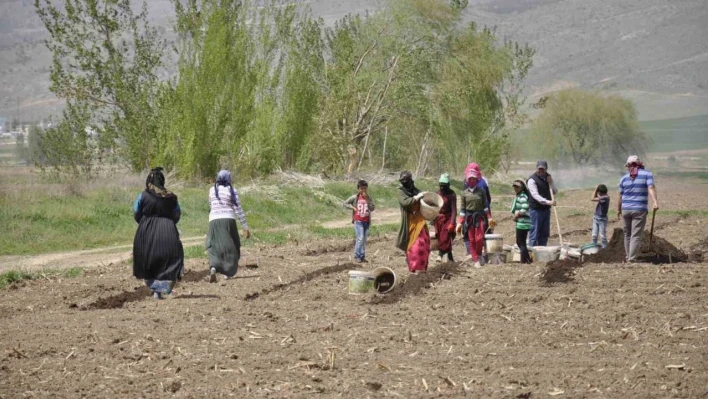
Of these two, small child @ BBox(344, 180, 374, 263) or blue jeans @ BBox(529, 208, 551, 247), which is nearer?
blue jeans @ BBox(529, 208, 551, 247)

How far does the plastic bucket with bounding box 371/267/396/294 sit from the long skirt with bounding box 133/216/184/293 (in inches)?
95.8

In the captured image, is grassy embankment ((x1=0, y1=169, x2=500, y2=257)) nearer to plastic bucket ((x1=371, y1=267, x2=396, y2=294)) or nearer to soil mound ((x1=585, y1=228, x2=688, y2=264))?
plastic bucket ((x1=371, y1=267, x2=396, y2=294))

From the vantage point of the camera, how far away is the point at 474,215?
15.1 metres

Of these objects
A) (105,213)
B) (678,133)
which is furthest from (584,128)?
(105,213)

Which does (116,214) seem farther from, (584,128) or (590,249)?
(584,128)

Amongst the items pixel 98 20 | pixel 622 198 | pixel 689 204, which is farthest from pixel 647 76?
pixel 622 198

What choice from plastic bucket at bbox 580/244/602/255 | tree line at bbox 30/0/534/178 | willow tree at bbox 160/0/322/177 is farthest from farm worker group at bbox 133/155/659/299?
tree line at bbox 30/0/534/178

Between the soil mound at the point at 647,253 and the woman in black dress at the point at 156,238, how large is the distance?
6.43m

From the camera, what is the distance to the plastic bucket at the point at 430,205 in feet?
45.8

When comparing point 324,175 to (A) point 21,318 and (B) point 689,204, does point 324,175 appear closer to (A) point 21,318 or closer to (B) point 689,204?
(B) point 689,204

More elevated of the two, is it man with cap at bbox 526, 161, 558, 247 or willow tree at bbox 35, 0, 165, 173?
willow tree at bbox 35, 0, 165, 173

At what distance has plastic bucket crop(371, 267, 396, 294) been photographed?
13363 mm

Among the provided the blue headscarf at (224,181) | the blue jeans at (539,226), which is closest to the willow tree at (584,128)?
the blue jeans at (539,226)

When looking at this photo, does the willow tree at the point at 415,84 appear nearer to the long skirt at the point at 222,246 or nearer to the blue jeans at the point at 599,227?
the blue jeans at the point at 599,227
